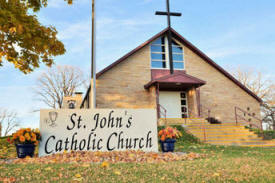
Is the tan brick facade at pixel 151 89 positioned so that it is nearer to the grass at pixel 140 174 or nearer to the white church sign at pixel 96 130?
the white church sign at pixel 96 130

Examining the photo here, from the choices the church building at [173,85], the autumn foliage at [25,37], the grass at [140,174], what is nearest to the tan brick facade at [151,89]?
the church building at [173,85]

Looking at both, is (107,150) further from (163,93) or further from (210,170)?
(163,93)

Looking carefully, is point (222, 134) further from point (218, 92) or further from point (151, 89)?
point (151, 89)

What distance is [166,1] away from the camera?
17.5 metres

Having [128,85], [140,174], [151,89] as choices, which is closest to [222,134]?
[151,89]

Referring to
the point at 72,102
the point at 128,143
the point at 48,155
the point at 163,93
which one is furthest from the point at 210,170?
the point at 72,102

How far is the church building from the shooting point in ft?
53.7

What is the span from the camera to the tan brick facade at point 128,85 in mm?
16119

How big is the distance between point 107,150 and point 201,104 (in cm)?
1254

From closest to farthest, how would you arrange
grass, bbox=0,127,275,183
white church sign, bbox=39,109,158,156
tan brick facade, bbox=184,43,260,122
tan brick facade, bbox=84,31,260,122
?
grass, bbox=0,127,275,183 < white church sign, bbox=39,109,158,156 < tan brick facade, bbox=84,31,260,122 < tan brick facade, bbox=184,43,260,122

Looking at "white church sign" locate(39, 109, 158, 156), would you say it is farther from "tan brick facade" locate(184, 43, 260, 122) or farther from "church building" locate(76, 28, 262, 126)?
"tan brick facade" locate(184, 43, 260, 122)

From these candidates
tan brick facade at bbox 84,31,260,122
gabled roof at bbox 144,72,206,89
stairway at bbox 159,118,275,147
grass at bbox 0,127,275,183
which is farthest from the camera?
tan brick facade at bbox 84,31,260,122

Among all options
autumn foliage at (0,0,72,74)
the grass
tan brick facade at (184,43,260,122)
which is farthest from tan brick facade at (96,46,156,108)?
the grass

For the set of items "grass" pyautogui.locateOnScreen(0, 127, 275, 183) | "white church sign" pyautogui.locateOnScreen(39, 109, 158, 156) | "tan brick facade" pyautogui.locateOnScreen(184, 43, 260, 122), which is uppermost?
"tan brick facade" pyautogui.locateOnScreen(184, 43, 260, 122)
